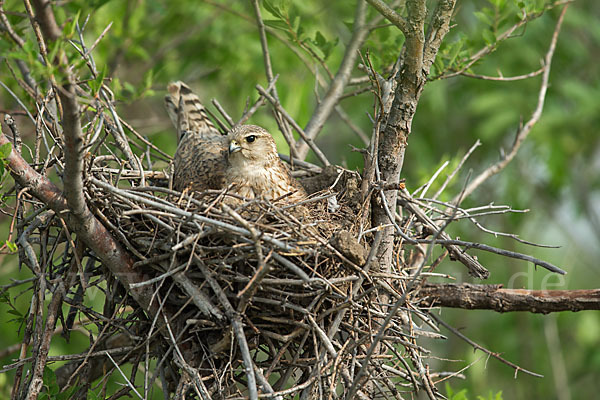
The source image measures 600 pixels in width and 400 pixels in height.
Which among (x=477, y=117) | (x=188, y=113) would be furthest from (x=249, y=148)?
(x=477, y=117)

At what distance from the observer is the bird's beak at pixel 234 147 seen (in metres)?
4.00

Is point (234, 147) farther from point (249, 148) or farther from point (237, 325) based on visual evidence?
point (237, 325)

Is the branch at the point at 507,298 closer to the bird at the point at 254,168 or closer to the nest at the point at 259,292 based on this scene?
the nest at the point at 259,292

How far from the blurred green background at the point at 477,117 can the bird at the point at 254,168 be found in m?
1.31

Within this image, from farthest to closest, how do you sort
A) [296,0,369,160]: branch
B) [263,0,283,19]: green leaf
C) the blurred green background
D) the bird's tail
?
1. the blurred green background
2. the bird's tail
3. [296,0,369,160]: branch
4. [263,0,283,19]: green leaf

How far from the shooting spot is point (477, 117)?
8.03 metres

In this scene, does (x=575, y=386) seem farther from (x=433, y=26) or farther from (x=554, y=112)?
(x=433, y=26)

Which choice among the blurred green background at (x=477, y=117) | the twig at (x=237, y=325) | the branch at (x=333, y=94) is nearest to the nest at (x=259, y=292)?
the twig at (x=237, y=325)

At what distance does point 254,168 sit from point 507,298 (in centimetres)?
173

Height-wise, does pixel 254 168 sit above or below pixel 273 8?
below

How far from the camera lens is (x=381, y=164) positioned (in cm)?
330

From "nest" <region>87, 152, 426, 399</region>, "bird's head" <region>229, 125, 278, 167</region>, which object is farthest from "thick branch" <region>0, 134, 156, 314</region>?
"bird's head" <region>229, 125, 278, 167</region>

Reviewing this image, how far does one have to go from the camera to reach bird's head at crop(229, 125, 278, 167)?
13.2 ft

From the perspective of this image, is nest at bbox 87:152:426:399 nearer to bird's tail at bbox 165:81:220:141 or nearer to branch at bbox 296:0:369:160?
branch at bbox 296:0:369:160
